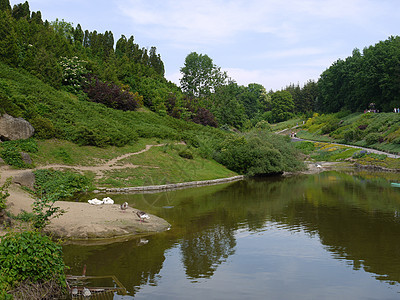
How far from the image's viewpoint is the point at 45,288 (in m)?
8.44

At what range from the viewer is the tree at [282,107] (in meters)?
115

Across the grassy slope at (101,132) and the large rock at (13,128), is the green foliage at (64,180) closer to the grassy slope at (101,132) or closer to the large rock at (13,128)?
the grassy slope at (101,132)

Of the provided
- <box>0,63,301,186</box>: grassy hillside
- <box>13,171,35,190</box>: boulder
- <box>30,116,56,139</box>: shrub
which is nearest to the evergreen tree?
<box>0,63,301,186</box>: grassy hillside

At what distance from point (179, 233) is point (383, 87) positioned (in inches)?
2629

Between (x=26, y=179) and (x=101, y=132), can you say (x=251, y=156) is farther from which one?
(x=26, y=179)

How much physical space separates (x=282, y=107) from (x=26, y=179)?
10314cm

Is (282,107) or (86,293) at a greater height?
(282,107)

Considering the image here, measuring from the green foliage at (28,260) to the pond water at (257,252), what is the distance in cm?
178

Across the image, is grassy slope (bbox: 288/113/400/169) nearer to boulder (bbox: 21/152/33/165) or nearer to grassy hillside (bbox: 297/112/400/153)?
grassy hillside (bbox: 297/112/400/153)

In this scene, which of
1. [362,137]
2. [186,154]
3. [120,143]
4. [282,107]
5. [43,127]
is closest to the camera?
[43,127]

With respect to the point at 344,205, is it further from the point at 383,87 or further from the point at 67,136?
the point at 383,87

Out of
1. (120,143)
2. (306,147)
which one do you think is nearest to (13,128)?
(120,143)

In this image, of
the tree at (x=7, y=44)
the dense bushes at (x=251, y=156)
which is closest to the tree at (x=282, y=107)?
the dense bushes at (x=251, y=156)

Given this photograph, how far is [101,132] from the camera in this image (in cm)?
3216
